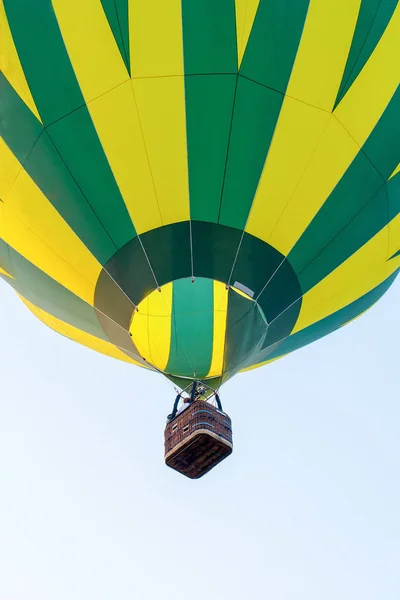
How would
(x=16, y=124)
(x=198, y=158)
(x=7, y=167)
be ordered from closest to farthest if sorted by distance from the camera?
(x=198, y=158), (x=16, y=124), (x=7, y=167)

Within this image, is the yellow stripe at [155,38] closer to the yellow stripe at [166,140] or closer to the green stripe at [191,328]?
the yellow stripe at [166,140]

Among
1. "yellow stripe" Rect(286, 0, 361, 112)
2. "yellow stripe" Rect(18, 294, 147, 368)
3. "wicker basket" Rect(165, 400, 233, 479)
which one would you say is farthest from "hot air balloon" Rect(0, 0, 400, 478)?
"yellow stripe" Rect(18, 294, 147, 368)

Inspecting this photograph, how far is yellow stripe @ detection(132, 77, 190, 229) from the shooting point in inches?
217

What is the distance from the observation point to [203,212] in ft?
19.4

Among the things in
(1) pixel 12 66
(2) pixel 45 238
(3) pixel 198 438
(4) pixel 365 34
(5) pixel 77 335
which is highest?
(4) pixel 365 34

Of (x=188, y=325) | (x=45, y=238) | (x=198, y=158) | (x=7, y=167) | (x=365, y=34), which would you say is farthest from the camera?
(x=188, y=325)

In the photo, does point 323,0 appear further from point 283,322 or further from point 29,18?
point 283,322

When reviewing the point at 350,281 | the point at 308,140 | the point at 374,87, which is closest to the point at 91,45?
the point at 308,140

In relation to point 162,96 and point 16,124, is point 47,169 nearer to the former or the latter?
point 16,124

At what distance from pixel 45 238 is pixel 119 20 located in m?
2.00

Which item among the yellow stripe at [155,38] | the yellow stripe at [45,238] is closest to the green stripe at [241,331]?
the yellow stripe at [45,238]

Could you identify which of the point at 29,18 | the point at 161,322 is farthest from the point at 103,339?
the point at 29,18

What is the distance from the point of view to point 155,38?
5379mm

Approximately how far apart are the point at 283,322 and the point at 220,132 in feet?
6.52
